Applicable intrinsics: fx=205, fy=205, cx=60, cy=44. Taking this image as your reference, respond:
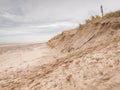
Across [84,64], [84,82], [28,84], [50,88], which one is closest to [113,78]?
[84,82]

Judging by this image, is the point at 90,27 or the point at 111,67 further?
the point at 90,27

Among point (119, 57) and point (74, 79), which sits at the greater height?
point (119, 57)

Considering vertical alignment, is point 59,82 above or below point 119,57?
below

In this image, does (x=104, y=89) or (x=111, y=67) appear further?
(x=111, y=67)

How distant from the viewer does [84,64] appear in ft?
21.2

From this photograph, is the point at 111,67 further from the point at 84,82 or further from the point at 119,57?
the point at 84,82

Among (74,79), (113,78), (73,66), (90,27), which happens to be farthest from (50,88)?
(90,27)

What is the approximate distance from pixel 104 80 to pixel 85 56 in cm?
180

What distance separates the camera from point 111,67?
5750mm

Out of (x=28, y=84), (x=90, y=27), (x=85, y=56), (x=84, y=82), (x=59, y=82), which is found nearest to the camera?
(x=84, y=82)

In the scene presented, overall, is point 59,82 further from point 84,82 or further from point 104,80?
point 104,80

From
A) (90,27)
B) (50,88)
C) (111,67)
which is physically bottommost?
(50,88)

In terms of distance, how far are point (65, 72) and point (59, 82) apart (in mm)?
553

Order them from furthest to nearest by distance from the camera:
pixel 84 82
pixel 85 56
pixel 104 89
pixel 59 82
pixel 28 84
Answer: pixel 85 56 → pixel 28 84 → pixel 59 82 → pixel 84 82 → pixel 104 89
